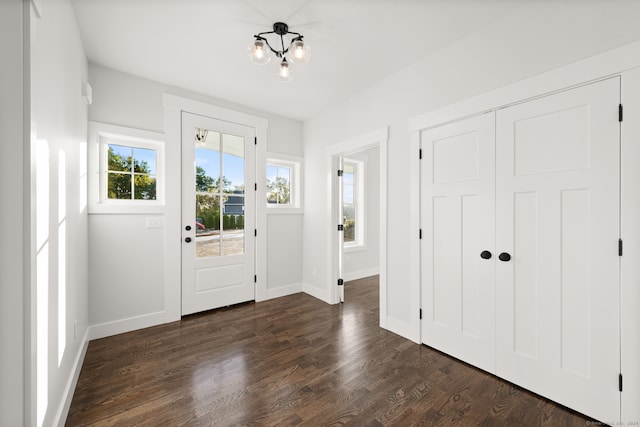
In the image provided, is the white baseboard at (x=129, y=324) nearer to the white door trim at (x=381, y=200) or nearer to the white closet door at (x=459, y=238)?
the white door trim at (x=381, y=200)

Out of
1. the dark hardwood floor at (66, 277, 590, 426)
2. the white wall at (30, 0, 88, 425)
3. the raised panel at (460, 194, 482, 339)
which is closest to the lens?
the white wall at (30, 0, 88, 425)

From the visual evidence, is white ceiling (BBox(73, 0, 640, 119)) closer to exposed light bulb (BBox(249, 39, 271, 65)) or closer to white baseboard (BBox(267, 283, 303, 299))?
exposed light bulb (BBox(249, 39, 271, 65))

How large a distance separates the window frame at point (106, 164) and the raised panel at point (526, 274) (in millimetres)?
3392

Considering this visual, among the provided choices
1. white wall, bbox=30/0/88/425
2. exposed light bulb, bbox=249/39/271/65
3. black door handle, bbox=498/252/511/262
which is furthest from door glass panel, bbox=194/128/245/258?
black door handle, bbox=498/252/511/262

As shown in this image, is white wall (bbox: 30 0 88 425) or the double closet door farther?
the double closet door

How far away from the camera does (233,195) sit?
3.56 metres

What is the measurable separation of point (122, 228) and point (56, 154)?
1429 millimetres

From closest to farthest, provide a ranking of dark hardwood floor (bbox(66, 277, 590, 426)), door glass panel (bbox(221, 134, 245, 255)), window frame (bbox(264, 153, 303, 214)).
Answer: dark hardwood floor (bbox(66, 277, 590, 426)) → door glass panel (bbox(221, 134, 245, 255)) → window frame (bbox(264, 153, 303, 214))

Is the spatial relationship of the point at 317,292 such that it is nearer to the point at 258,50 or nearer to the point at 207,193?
the point at 207,193

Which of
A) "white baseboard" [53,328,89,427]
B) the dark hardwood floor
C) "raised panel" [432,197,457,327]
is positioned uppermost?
"raised panel" [432,197,457,327]

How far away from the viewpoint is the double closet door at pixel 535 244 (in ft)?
5.20

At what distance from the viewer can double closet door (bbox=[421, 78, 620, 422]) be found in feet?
5.20

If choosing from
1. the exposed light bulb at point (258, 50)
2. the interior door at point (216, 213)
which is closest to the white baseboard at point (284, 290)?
the interior door at point (216, 213)

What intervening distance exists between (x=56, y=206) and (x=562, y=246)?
3.12 meters
